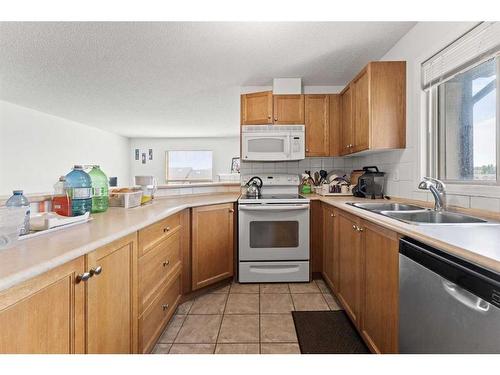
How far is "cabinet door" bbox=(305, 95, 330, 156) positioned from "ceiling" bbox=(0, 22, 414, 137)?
0.95 feet

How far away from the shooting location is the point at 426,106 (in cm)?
188

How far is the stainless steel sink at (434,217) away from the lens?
4.37ft

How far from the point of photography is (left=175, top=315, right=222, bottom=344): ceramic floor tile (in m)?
1.59

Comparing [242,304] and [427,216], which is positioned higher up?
[427,216]

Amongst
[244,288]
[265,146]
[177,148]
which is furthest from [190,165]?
[244,288]

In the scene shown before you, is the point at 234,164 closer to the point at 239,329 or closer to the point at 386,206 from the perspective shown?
the point at 386,206

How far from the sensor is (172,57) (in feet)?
8.09

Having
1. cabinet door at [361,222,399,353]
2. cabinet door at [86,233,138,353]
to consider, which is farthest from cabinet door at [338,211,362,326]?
cabinet door at [86,233,138,353]

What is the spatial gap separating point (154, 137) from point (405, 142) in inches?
294

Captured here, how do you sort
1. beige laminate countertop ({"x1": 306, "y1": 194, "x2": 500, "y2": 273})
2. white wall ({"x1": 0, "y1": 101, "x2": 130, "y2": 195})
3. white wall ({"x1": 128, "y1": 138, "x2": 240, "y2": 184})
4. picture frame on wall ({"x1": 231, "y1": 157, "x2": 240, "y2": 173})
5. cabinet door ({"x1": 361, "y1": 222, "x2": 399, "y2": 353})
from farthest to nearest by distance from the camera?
white wall ({"x1": 128, "y1": 138, "x2": 240, "y2": 184})
picture frame on wall ({"x1": 231, "y1": 157, "x2": 240, "y2": 173})
white wall ({"x1": 0, "y1": 101, "x2": 130, "y2": 195})
cabinet door ({"x1": 361, "y1": 222, "x2": 399, "y2": 353})
beige laminate countertop ({"x1": 306, "y1": 194, "x2": 500, "y2": 273})

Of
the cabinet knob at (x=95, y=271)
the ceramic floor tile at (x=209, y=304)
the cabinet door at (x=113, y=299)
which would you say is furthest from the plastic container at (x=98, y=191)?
the ceramic floor tile at (x=209, y=304)

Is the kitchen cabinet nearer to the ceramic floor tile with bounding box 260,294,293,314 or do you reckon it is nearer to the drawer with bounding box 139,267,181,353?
the ceramic floor tile with bounding box 260,294,293,314

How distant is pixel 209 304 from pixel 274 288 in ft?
2.06
